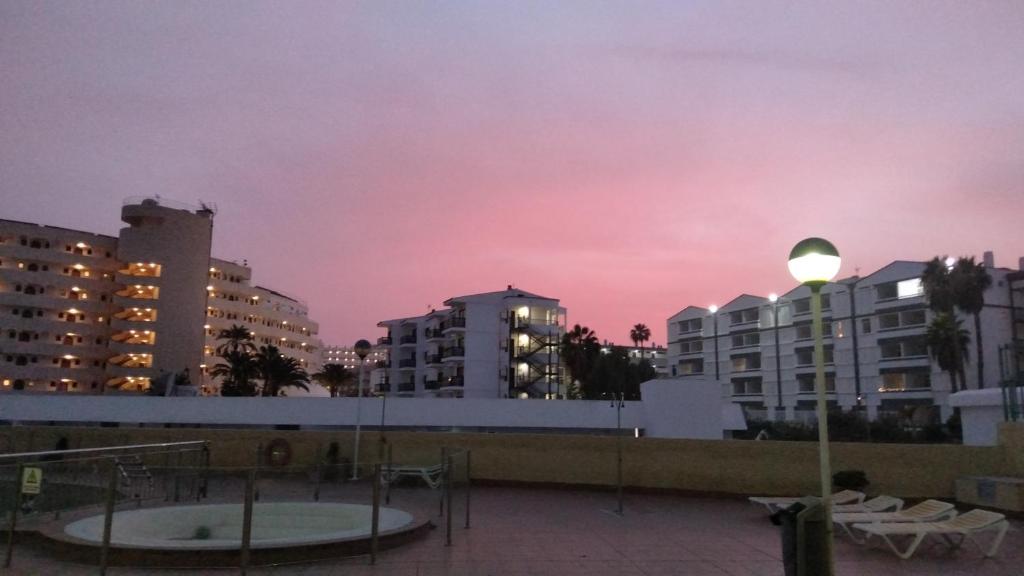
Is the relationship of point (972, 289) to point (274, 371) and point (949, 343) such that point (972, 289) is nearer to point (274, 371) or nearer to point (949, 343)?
point (949, 343)

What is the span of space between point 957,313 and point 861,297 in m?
7.79

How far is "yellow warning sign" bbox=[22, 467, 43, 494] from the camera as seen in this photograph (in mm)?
11250

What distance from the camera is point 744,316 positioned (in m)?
81.9

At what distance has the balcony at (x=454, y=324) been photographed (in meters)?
73.7

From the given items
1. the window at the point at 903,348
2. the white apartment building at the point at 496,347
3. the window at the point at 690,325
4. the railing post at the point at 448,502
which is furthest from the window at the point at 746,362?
the railing post at the point at 448,502

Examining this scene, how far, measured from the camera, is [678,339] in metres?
92.3

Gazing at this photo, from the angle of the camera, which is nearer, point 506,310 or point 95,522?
point 95,522

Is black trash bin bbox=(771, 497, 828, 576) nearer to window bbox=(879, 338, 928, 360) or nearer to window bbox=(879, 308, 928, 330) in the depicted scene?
window bbox=(879, 338, 928, 360)

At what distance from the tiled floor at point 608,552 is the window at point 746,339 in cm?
6756

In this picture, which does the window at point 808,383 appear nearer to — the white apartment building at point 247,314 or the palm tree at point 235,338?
the white apartment building at point 247,314

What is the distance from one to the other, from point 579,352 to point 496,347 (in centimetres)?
1205

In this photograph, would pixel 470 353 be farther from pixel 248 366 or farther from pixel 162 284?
pixel 162 284

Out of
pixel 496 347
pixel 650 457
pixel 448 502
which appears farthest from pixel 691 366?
pixel 448 502

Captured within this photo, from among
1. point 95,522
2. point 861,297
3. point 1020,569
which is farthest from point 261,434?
point 861,297
